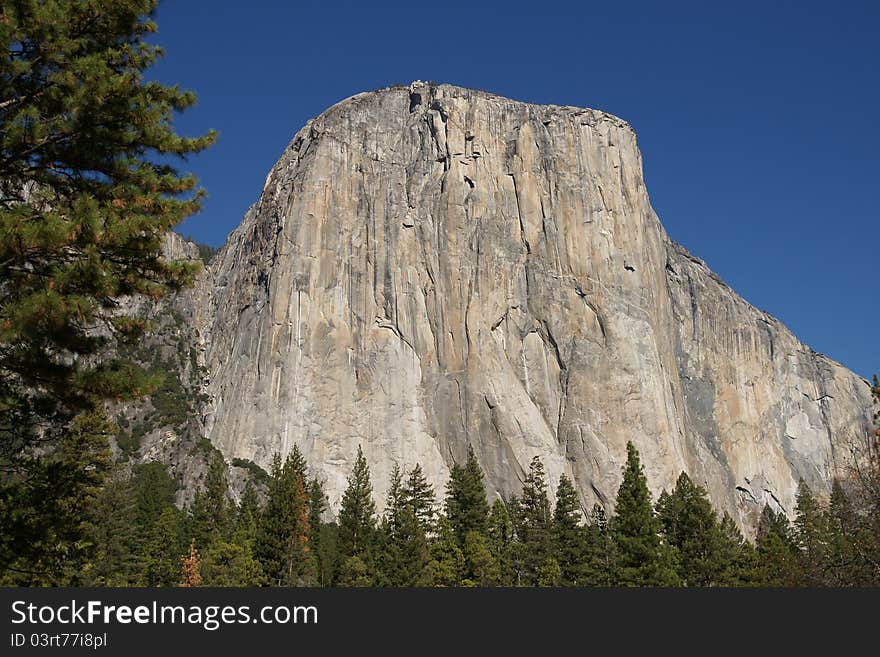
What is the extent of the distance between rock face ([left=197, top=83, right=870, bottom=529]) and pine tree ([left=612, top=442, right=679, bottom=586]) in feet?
160

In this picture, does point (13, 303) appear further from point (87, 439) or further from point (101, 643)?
point (87, 439)

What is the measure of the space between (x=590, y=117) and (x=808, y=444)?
57.2m

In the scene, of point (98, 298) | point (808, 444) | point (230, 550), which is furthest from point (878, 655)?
point (808, 444)

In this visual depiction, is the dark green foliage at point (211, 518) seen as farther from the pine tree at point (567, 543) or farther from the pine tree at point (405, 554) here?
the pine tree at point (567, 543)

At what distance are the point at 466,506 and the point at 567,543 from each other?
26.9ft

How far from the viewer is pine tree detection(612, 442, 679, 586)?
1672 inches

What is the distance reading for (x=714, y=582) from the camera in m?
44.2

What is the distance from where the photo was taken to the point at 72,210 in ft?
42.2


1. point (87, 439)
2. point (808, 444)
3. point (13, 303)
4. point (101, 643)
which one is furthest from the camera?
point (808, 444)

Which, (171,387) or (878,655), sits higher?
(171,387)

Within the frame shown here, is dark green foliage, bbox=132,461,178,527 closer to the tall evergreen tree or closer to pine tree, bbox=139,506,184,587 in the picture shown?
pine tree, bbox=139,506,184,587

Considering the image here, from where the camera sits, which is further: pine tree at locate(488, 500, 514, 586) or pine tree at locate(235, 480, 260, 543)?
pine tree at locate(235, 480, 260, 543)

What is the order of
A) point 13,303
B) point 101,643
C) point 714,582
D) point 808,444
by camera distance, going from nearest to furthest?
1. point 101,643
2. point 13,303
3. point 714,582
4. point 808,444

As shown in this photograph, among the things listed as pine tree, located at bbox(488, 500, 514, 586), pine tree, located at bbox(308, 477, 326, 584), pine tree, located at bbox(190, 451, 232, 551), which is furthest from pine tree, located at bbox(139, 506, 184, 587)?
pine tree, located at bbox(488, 500, 514, 586)
